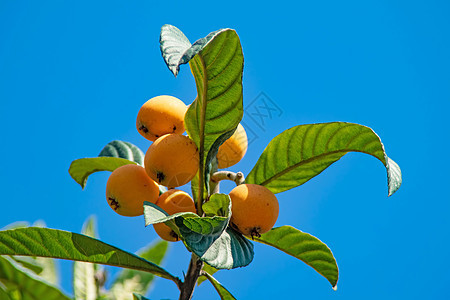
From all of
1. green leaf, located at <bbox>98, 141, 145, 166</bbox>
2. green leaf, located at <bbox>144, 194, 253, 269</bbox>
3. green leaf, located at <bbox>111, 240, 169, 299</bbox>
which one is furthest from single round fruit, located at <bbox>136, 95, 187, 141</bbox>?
green leaf, located at <bbox>111, 240, 169, 299</bbox>

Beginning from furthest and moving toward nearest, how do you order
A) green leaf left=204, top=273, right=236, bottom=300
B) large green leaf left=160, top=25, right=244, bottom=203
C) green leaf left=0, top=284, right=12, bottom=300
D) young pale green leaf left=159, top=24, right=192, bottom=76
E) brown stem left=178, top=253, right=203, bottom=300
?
green leaf left=204, top=273, right=236, bottom=300, brown stem left=178, top=253, right=203, bottom=300, large green leaf left=160, top=25, right=244, bottom=203, young pale green leaf left=159, top=24, right=192, bottom=76, green leaf left=0, top=284, right=12, bottom=300

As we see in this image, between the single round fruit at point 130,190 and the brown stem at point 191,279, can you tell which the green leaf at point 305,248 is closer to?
the brown stem at point 191,279

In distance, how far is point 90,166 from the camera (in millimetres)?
1820

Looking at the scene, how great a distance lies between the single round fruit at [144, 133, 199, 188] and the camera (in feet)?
4.79

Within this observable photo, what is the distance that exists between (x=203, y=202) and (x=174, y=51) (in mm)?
490

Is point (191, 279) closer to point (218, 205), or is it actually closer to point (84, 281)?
point (218, 205)

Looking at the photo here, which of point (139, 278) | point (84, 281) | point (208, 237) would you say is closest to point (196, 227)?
point (208, 237)

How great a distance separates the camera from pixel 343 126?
5.03 ft

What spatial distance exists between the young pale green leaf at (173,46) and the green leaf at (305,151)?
45cm

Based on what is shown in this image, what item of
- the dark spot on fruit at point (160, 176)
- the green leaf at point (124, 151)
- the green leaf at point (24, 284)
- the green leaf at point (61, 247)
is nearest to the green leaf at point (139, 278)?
the green leaf at point (61, 247)

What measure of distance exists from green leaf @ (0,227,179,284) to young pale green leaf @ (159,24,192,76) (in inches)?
23.6

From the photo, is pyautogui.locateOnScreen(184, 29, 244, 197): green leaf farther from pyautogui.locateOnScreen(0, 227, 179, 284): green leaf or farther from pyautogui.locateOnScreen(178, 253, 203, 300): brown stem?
Answer: pyautogui.locateOnScreen(0, 227, 179, 284): green leaf

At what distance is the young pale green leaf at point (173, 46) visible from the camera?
1190 mm

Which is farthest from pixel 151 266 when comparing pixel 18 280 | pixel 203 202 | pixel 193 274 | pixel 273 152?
pixel 18 280
